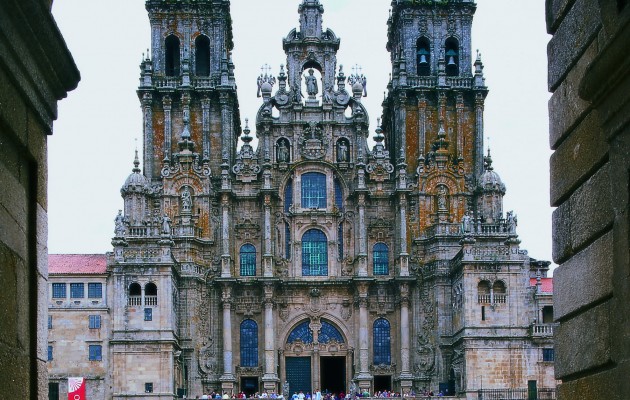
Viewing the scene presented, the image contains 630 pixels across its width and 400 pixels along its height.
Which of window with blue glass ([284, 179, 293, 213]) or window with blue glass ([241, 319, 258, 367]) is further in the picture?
window with blue glass ([284, 179, 293, 213])

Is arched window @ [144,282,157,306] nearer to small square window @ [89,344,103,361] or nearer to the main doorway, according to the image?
small square window @ [89,344,103,361]

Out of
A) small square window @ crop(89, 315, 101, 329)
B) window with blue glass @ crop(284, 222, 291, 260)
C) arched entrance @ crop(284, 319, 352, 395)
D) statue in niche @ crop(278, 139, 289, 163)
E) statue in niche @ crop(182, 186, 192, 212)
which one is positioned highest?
statue in niche @ crop(278, 139, 289, 163)

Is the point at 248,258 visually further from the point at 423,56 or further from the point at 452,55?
the point at 452,55

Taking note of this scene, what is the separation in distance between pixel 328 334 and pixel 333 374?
3044 mm

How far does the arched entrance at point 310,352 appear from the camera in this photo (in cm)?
6750

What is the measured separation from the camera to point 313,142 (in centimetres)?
6856

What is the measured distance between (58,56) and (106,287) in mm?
50679

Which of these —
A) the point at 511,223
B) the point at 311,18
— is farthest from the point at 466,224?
the point at 311,18

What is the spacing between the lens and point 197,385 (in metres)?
65.6

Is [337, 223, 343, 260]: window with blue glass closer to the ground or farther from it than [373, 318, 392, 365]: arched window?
farther from it

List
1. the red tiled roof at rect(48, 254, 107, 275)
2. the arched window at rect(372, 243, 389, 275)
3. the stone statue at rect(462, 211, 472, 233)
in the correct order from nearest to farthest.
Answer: the red tiled roof at rect(48, 254, 107, 275) → the stone statue at rect(462, 211, 472, 233) → the arched window at rect(372, 243, 389, 275)

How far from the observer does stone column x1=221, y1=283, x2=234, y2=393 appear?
6556 centimetres

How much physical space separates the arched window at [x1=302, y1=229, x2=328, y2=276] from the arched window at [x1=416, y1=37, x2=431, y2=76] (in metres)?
13.0

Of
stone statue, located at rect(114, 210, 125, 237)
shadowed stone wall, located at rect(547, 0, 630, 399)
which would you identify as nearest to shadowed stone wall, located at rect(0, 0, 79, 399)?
shadowed stone wall, located at rect(547, 0, 630, 399)
